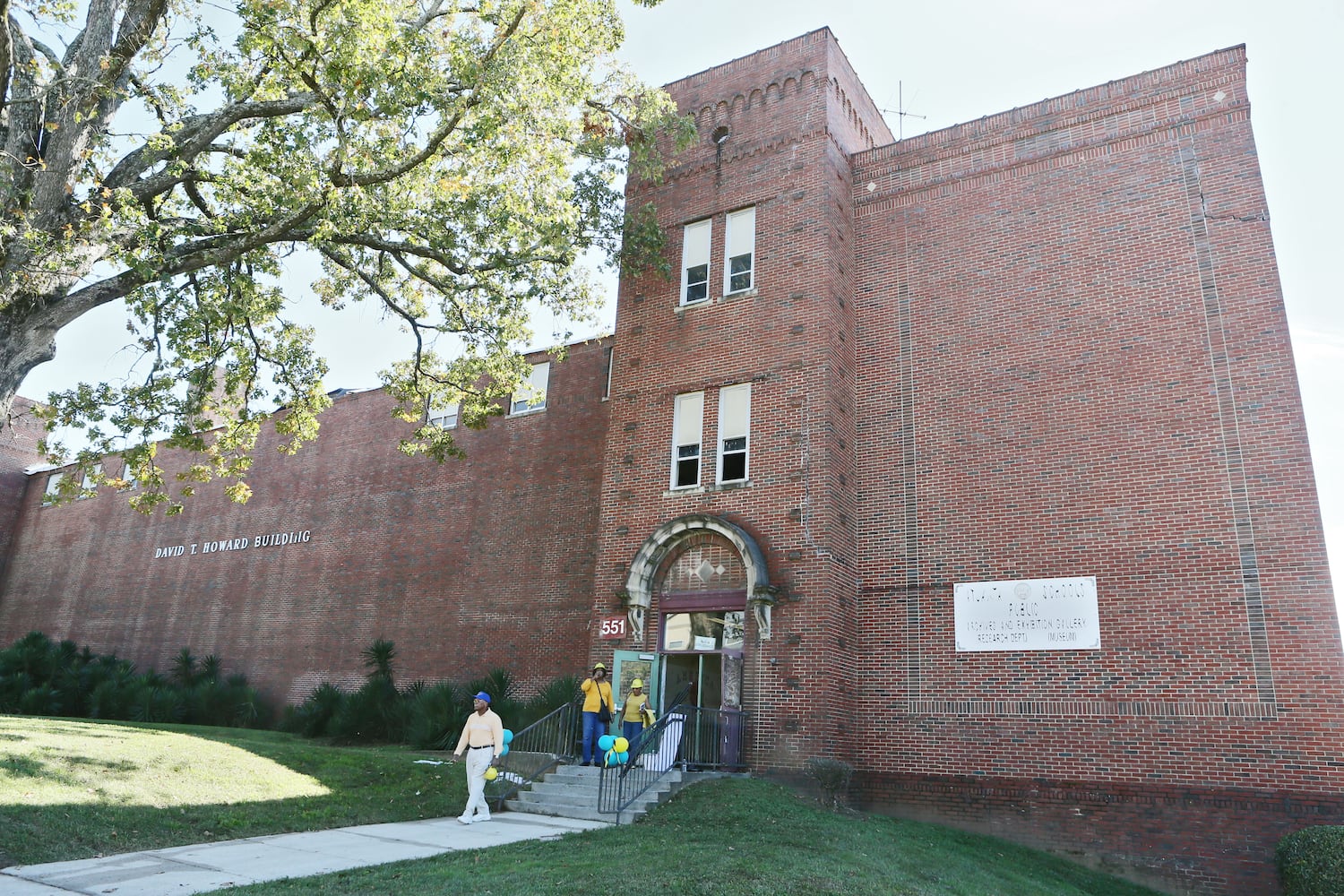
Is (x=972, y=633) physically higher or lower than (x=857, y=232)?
lower

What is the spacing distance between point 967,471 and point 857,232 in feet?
18.3

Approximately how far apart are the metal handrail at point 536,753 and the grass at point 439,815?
666 mm

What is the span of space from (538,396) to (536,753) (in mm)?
11094

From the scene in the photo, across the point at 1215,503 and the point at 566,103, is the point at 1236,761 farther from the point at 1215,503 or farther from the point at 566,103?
the point at 566,103

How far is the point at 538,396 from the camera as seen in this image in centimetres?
2472

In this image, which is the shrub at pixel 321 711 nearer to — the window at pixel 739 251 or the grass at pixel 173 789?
the grass at pixel 173 789

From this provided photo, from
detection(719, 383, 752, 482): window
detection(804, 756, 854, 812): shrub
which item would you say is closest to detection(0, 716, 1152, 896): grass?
detection(804, 756, 854, 812): shrub

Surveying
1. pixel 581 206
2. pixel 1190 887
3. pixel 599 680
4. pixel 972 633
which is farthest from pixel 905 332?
pixel 1190 887

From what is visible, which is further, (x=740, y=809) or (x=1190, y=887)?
(x=1190, y=887)

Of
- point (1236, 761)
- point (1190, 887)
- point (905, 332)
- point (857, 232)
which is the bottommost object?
point (1190, 887)

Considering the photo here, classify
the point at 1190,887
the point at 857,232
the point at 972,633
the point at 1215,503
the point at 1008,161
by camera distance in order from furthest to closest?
the point at 857,232 → the point at 1008,161 → the point at 972,633 → the point at 1215,503 → the point at 1190,887

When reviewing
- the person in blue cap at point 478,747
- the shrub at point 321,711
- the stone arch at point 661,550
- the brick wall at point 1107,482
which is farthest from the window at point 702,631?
the shrub at point 321,711

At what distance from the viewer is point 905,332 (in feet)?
60.2

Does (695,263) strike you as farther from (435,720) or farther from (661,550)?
(435,720)
